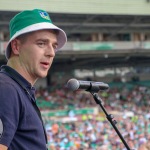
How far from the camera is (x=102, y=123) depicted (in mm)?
13391

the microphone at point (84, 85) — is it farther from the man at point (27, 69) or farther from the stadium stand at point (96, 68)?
the stadium stand at point (96, 68)

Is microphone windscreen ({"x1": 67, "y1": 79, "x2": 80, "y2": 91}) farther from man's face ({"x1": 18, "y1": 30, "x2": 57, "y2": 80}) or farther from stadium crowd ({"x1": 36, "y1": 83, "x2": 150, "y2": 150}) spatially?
stadium crowd ({"x1": 36, "y1": 83, "x2": 150, "y2": 150})

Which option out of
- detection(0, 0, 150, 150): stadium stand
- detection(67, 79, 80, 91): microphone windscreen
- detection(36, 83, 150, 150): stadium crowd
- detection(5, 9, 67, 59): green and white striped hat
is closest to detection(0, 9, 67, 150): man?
detection(5, 9, 67, 59): green and white striped hat

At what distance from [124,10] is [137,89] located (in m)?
5.57

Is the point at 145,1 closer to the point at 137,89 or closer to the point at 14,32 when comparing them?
the point at 137,89

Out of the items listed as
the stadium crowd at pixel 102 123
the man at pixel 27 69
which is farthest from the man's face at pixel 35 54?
the stadium crowd at pixel 102 123

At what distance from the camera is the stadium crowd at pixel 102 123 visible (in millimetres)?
9741

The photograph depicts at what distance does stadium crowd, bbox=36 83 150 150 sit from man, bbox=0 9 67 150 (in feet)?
12.4

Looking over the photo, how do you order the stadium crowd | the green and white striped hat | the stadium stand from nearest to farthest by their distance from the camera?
the green and white striped hat → the stadium crowd → the stadium stand

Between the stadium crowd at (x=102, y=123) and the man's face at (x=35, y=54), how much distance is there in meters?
3.79

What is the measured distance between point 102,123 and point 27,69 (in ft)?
39.6

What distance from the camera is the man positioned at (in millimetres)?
1394

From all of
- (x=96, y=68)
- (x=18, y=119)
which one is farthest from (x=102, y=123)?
(x=18, y=119)

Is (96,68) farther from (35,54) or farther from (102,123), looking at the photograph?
(35,54)
